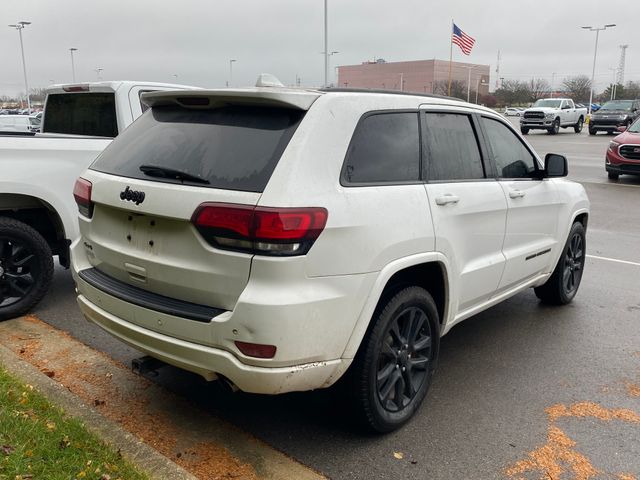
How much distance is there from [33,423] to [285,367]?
143cm

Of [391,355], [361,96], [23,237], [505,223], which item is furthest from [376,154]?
[23,237]

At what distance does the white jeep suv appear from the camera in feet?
8.78

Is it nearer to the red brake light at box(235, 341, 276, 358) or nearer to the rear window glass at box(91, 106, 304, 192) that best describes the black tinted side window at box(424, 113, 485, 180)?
the rear window glass at box(91, 106, 304, 192)

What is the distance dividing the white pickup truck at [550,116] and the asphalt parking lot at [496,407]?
3188cm

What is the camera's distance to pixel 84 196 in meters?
3.45

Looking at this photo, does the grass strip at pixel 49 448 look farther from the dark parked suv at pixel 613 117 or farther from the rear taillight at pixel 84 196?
the dark parked suv at pixel 613 117

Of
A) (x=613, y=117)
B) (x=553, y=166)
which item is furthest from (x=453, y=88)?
(x=553, y=166)

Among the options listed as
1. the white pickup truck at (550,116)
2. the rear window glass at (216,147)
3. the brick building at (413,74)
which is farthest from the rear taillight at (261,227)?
the brick building at (413,74)

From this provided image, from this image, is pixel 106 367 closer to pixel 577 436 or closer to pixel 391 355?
pixel 391 355

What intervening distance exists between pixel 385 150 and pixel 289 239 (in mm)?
936

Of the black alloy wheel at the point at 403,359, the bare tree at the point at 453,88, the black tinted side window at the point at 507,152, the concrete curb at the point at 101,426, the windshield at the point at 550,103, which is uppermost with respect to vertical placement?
the bare tree at the point at 453,88

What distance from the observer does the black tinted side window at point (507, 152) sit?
14.1 feet

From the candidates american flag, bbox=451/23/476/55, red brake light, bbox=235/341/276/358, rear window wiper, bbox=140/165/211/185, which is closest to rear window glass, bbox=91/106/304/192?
rear window wiper, bbox=140/165/211/185

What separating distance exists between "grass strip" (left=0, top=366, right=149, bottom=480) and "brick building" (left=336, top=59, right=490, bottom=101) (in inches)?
3196
